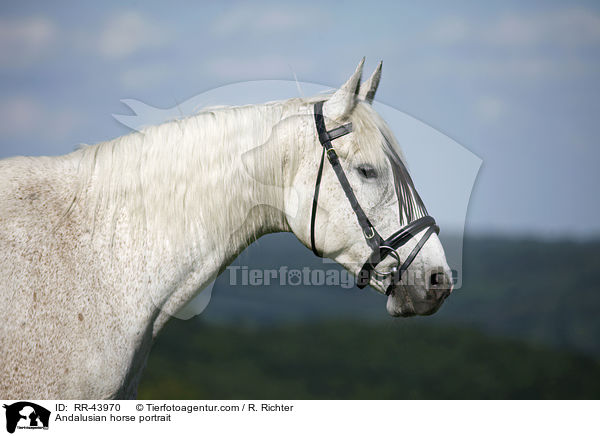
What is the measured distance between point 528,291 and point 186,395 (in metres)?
10.4

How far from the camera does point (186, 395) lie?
1047cm

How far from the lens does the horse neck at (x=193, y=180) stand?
2322mm

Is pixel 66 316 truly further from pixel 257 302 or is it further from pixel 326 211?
pixel 257 302

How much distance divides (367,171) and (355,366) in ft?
39.9

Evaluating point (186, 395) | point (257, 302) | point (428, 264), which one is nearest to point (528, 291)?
point (257, 302)

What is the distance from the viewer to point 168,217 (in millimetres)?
2318

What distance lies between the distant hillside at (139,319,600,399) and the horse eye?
32.2 ft

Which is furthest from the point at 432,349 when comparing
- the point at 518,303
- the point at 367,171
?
the point at 367,171

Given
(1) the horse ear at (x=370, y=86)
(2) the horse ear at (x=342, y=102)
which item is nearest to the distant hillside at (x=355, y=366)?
(1) the horse ear at (x=370, y=86)

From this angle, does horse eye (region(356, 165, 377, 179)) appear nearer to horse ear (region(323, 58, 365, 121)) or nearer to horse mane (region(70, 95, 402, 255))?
horse mane (region(70, 95, 402, 255))

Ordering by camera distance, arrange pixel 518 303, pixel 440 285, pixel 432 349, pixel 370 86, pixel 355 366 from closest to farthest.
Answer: pixel 440 285
pixel 370 86
pixel 432 349
pixel 518 303
pixel 355 366

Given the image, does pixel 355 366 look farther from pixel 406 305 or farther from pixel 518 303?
pixel 406 305
